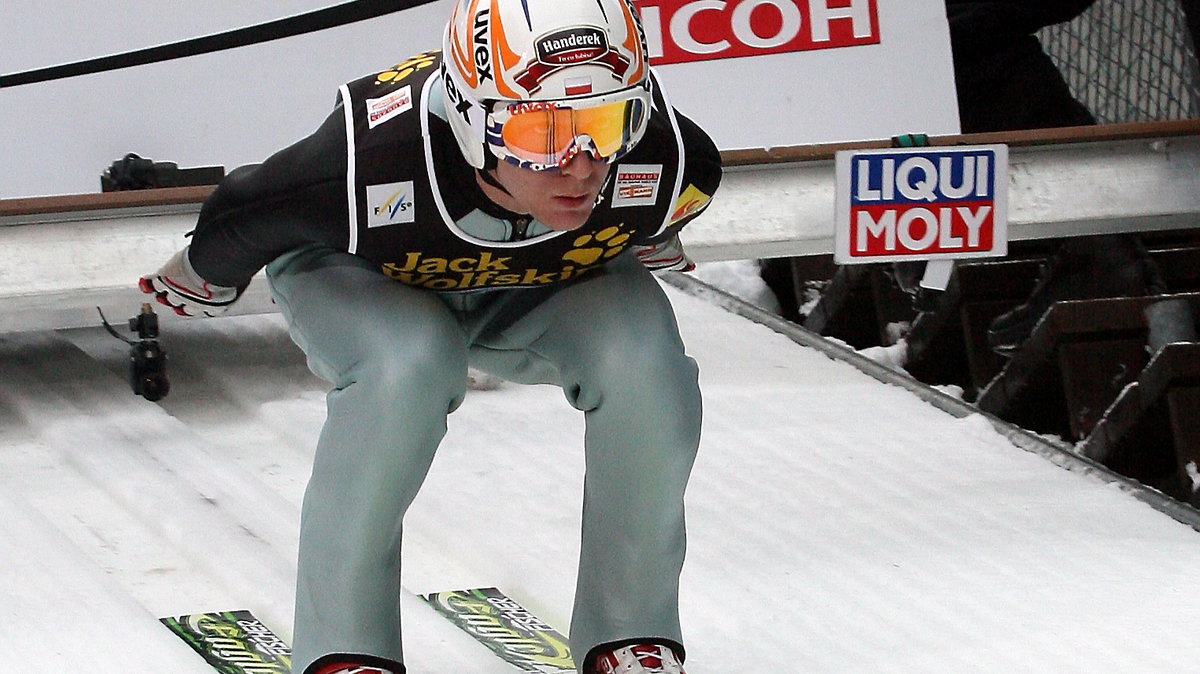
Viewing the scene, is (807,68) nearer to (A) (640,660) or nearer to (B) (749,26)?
(B) (749,26)

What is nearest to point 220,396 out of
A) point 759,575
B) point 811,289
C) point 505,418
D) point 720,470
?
point 505,418

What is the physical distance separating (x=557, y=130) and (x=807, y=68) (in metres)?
1.48

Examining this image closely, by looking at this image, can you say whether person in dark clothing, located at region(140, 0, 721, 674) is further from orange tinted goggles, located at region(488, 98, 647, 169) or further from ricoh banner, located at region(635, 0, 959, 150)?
ricoh banner, located at region(635, 0, 959, 150)

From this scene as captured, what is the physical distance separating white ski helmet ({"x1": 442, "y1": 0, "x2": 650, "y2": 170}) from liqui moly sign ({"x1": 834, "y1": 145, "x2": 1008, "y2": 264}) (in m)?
1.19

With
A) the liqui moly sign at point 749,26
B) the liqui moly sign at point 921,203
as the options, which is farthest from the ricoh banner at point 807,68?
the liqui moly sign at point 921,203

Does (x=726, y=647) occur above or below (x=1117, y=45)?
below

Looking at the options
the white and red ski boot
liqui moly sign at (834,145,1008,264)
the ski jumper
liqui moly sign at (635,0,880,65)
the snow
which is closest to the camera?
the ski jumper

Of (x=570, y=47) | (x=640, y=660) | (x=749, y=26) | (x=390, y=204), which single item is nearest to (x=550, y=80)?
(x=570, y=47)

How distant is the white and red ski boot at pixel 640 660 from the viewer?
5.47 feet

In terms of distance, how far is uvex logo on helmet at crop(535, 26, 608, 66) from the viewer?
139 cm

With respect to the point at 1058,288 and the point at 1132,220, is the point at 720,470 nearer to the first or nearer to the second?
the point at 1132,220

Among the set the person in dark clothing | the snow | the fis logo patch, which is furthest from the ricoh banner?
the fis logo patch

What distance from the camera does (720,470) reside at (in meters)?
2.56

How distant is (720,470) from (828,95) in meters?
0.70
